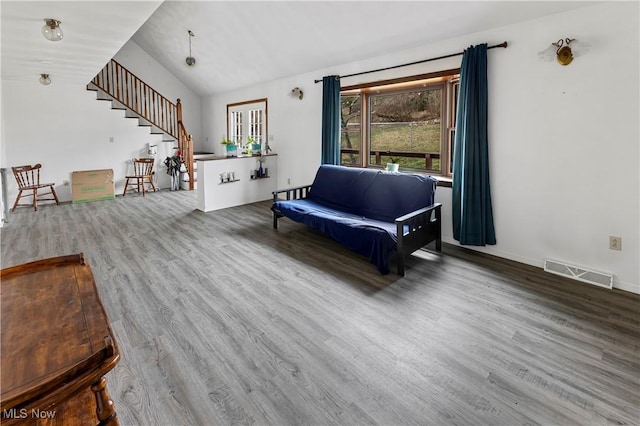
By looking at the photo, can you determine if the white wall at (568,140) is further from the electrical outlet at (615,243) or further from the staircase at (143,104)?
the staircase at (143,104)

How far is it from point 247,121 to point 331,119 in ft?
10.7

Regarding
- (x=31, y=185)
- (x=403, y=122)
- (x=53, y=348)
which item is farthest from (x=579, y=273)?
(x=31, y=185)

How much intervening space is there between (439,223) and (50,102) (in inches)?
292

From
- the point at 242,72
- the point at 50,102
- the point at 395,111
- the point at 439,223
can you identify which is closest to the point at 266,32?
the point at 242,72

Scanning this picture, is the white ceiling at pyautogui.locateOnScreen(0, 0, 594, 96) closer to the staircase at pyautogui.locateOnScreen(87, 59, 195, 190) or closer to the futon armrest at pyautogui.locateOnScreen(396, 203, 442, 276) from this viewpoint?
the staircase at pyautogui.locateOnScreen(87, 59, 195, 190)

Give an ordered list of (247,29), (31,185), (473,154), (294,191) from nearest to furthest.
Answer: (473,154)
(294,191)
(247,29)
(31,185)

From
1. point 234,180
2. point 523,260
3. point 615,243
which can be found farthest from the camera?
point 234,180

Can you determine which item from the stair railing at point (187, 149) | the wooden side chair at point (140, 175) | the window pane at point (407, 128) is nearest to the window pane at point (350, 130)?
the window pane at point (407, 128)

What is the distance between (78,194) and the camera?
6812 millimetres

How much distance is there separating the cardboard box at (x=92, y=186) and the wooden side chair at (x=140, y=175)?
372mm

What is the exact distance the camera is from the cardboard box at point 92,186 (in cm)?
679

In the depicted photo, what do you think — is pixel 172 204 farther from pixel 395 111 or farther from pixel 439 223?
pixel 439 223

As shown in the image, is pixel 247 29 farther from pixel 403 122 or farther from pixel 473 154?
pixel 473 154

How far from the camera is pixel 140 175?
25.8ft
